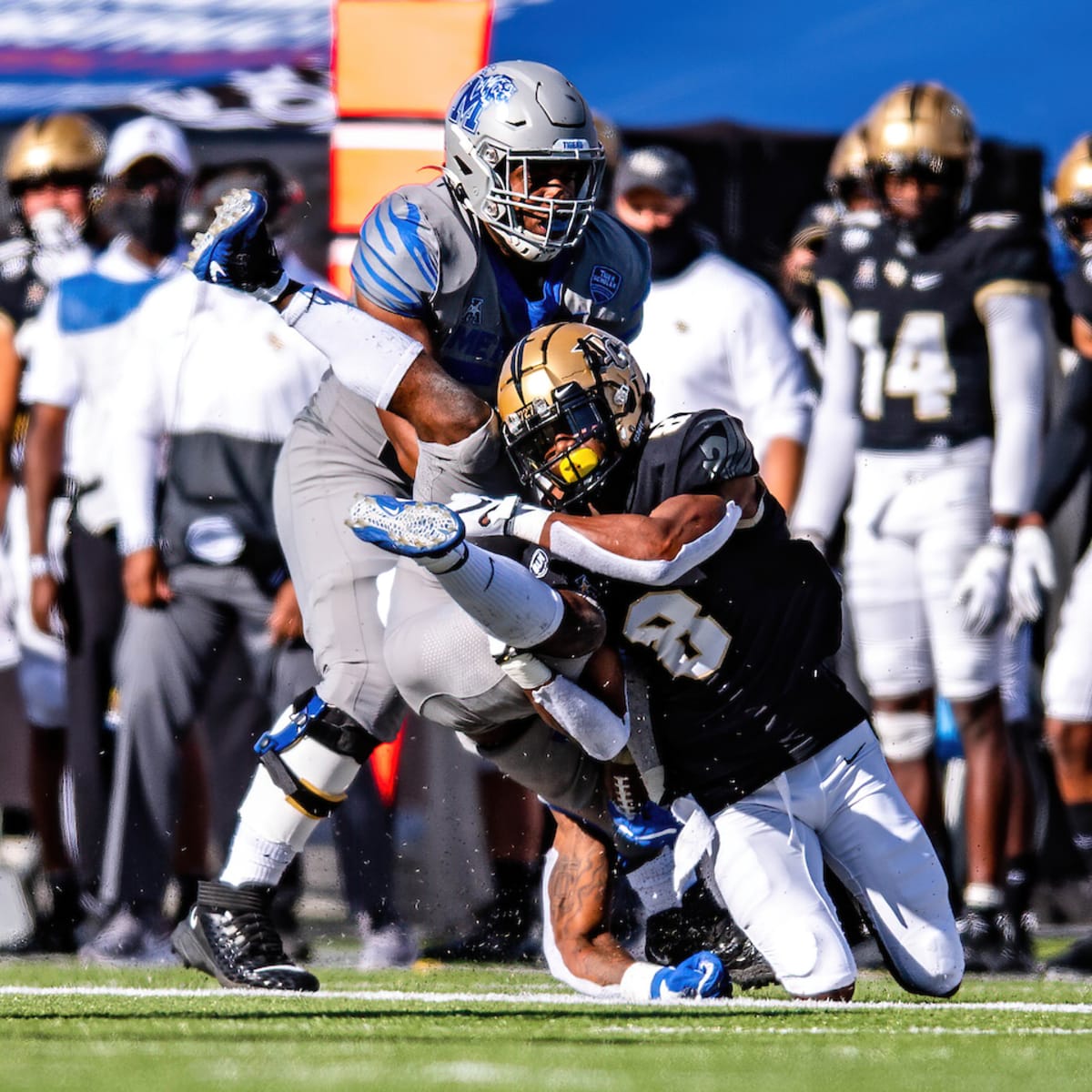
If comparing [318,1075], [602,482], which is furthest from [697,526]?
[318,1075]

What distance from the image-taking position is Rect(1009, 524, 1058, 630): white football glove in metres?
5.48

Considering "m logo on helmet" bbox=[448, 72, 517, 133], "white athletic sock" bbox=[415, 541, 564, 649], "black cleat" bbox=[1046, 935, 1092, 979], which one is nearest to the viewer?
"white athletic sock" bbox=[415, 541, 564, 649]

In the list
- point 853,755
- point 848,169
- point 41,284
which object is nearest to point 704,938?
point 853,755

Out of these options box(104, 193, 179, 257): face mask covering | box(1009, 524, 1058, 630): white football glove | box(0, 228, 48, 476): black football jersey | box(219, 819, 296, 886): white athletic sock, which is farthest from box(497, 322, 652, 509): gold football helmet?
box(0, 228, 48, 476): black football jersey

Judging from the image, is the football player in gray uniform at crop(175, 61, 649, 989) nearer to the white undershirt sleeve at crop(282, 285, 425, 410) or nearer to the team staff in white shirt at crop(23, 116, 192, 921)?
the white undershirt sleeve at crop(282, 285, 425, 410)

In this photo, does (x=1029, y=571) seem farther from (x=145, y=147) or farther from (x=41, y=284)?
(x=41, y=284)

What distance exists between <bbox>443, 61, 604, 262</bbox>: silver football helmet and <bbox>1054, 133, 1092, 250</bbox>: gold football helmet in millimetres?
1900

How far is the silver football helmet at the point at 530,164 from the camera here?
412 centimetres

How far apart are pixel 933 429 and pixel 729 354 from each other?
0.54 metres

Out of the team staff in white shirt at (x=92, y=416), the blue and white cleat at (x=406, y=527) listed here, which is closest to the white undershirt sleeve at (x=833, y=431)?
the team staff in white shirt at (x=92, y=416)

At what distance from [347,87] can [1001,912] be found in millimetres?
2735

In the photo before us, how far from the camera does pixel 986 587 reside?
17.8 feet

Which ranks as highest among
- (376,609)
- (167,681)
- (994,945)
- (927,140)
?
(927,140)

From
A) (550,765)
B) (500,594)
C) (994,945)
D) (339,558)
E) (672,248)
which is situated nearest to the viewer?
(500,594)
